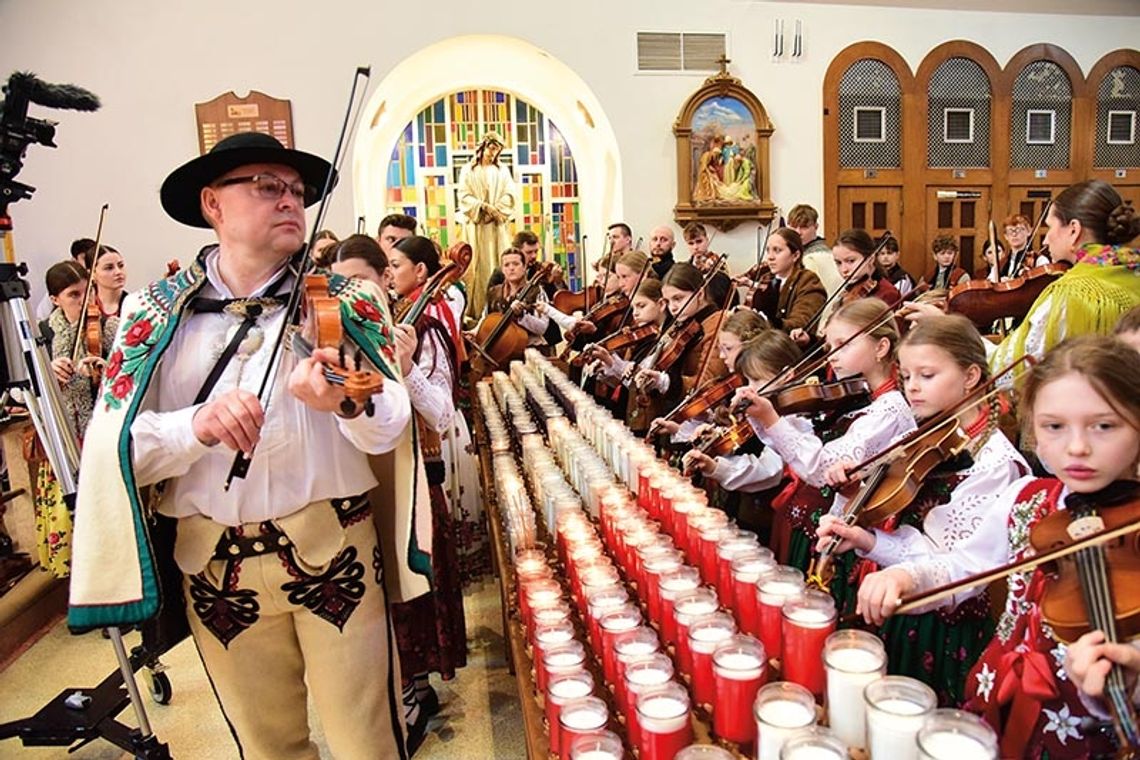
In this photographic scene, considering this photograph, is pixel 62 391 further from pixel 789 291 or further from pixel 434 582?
pixel 789 291

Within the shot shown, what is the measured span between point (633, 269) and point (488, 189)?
501 cm

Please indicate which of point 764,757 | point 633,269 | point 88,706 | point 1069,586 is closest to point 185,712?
point 88,706

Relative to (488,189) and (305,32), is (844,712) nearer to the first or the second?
(305,32)

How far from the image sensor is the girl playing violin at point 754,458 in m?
2.53

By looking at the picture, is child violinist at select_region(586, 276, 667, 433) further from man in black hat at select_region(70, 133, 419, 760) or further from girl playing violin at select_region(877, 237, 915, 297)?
girl playing violin at select_region(877, 237, 915, 297)

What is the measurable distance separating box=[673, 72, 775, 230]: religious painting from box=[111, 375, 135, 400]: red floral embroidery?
7276 mm

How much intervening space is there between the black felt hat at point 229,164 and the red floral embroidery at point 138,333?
0.29 meters

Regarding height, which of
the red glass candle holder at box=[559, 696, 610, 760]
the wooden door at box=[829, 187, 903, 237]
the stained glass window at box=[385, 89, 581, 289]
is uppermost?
the stained glass window at box=[385, 89, 581, 289]

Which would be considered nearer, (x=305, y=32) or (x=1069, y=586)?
(x=1069, y=586)

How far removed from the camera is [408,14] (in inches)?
306

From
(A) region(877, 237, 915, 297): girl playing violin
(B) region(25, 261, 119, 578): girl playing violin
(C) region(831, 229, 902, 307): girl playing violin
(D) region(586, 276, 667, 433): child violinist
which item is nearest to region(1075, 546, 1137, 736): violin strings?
(D) region(586, 276, 667, 433): child violinist

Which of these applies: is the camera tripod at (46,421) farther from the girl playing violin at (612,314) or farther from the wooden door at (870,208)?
the wooden door at (870,208)

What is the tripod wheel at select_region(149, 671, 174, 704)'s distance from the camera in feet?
10.2

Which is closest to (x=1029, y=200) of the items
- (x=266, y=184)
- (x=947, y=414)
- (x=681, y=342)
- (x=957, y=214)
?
(x=957, y=214)
